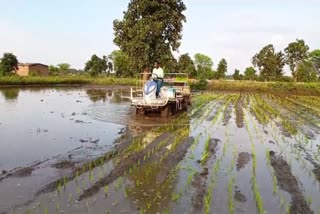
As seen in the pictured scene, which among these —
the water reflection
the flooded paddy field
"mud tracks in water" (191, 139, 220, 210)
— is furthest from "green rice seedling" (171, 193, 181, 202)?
the water reflection

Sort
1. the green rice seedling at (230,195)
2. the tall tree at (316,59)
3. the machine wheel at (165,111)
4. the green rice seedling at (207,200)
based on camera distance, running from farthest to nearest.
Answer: the tall tree at (316,59) < the machine wheel at (165,111) < the green rice seedling at (230,195) < the green rice seedling at (207,200)

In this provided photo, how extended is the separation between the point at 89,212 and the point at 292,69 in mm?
59636

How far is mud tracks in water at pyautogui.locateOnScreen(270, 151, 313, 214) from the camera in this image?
6.05m

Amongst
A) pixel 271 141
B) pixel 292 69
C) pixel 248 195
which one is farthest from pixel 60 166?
pixel 292 69

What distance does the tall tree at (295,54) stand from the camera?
190 feet

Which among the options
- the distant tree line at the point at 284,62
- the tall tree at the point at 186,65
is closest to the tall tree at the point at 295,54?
the distant tree line at the point at 284,62

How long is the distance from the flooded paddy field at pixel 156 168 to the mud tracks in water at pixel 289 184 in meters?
0.02

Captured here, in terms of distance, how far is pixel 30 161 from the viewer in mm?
8531

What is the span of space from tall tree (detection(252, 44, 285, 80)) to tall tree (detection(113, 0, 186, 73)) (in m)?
32.4

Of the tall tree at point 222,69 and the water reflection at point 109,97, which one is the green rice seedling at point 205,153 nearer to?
the water reflection at point 109,97

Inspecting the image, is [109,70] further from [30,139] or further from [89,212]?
[89,212]

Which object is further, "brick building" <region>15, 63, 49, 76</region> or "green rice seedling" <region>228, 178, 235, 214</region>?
"brick building" <region>15, 63, 49, 76</region>

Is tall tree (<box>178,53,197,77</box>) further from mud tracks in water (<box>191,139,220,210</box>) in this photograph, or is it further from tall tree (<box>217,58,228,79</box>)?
mud tracks in water (<box>191,139,220,210</box>)

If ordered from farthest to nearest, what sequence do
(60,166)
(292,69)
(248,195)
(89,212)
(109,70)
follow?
(109,70) → (292,69) → (60,166) → (248,195) → (89,212)
